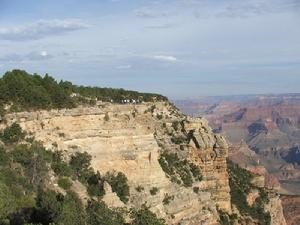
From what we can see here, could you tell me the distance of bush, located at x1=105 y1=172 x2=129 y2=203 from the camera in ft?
142

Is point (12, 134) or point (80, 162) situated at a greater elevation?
point (12, 134)

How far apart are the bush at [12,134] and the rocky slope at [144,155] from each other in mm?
654

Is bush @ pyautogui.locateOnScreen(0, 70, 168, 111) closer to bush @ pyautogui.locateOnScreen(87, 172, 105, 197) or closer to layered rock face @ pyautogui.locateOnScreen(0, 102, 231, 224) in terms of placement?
layered rock face @ pyautogui.locateOnScreen(0, 102, 231, 224)

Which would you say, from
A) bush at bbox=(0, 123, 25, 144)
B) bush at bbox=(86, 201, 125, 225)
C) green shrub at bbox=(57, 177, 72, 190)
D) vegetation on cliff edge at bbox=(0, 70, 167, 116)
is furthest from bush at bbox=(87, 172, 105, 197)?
vegetation on cliff edge at bbox=(0, 70, 167, 116)

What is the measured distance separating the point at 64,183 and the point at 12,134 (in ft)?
16.5

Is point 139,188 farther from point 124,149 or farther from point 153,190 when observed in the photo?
point 124,149

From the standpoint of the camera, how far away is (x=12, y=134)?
1619 inches

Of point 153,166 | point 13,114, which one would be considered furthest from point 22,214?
point 153,166

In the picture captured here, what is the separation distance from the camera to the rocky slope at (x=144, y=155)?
43938 millimetres

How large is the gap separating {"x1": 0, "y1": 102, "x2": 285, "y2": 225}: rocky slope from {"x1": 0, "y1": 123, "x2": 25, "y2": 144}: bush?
2.14ft

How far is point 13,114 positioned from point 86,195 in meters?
8.17

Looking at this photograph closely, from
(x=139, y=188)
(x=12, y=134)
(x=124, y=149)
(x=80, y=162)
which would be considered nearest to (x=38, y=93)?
(x=12, y=134)

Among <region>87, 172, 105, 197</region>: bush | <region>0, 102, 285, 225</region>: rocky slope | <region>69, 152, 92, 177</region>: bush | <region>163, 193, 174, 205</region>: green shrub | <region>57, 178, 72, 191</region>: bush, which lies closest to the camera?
<region>57, 178, 72, 191</region>: bush

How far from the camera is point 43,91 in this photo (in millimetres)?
49656
